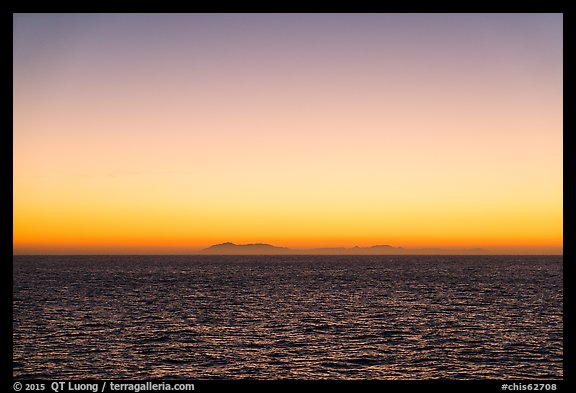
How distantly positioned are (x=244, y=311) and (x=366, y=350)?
27872mm

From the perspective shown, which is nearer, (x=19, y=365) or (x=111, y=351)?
(x=19, y=365)

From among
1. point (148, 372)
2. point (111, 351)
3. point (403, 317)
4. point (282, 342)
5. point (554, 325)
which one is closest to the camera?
point (148, 372)

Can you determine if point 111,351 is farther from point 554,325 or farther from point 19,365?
point 554,325

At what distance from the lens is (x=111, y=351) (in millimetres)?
43688

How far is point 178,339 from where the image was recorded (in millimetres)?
49469
